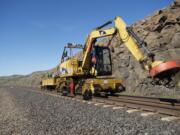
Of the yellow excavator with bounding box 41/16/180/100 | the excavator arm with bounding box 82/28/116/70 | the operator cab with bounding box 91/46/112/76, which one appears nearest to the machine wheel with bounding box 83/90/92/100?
the yellow excavator with bounding box 41/16/180/100

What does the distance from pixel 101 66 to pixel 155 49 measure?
5.82m

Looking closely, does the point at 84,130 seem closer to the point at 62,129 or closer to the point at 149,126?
the point at 62,129

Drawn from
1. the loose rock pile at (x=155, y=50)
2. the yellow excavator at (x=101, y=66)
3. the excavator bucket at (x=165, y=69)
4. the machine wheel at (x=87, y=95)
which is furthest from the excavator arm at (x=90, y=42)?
the excavator bucket at (x=165, y=69)

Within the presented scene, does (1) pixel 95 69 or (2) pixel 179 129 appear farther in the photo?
(1) pixel 95 69

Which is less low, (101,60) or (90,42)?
(90,42)

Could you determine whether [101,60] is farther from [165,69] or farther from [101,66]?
[165,69]

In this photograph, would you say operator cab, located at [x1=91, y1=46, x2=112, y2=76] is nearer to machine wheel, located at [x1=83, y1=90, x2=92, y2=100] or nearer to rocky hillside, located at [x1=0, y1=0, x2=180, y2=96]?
machine wheel, located at [x1=83, y1=90, x2=92, y2=100]

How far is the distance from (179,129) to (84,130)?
2.67m

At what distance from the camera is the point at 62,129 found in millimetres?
7266

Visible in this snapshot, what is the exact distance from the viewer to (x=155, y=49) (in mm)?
19031

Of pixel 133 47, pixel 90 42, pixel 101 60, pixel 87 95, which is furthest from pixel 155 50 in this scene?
pixel 133 47

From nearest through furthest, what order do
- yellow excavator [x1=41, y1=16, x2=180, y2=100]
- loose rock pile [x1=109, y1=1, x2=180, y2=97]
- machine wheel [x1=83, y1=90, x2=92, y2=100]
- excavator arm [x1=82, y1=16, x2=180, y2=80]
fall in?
excavator arm [x1=82, y1=16, x2=180, y2=80], yellow excavator [x1=41, y1=16, x2=180, y2=100], machine wheel [x1=83, y1=90, x2=92, y2=100], loose rock pile [x1=109, y1=1, x2=180, y2=97]

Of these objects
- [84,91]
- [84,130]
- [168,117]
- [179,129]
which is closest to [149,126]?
[179,129]

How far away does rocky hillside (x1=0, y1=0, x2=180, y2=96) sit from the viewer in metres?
17.3
